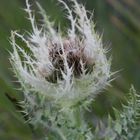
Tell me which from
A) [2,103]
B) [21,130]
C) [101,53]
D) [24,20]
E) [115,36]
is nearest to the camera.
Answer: [101,53]

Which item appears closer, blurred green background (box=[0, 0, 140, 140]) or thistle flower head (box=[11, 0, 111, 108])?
thistle flower head (box=[11, 0, 111, 108])

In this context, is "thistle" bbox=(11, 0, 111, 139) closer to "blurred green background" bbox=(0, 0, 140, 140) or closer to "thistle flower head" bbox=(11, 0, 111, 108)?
"thistle flower head" bbox=(11, 0, 111, 108)

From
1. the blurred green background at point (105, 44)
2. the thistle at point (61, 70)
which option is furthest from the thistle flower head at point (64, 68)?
the blurred green background at point (105, 44)

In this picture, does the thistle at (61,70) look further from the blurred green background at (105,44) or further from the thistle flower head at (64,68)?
the blurred green background at (105,44)

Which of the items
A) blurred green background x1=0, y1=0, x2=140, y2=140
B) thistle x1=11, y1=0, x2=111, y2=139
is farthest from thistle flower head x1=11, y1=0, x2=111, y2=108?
blurred green background x1=0, y1=0, x2=140, y2=140

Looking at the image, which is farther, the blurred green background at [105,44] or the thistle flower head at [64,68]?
the blurred green background at [105,44]

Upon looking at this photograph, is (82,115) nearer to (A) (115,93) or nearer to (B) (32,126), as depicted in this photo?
(B) (32,126)

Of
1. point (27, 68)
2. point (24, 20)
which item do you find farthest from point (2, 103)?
point (24, 20)
